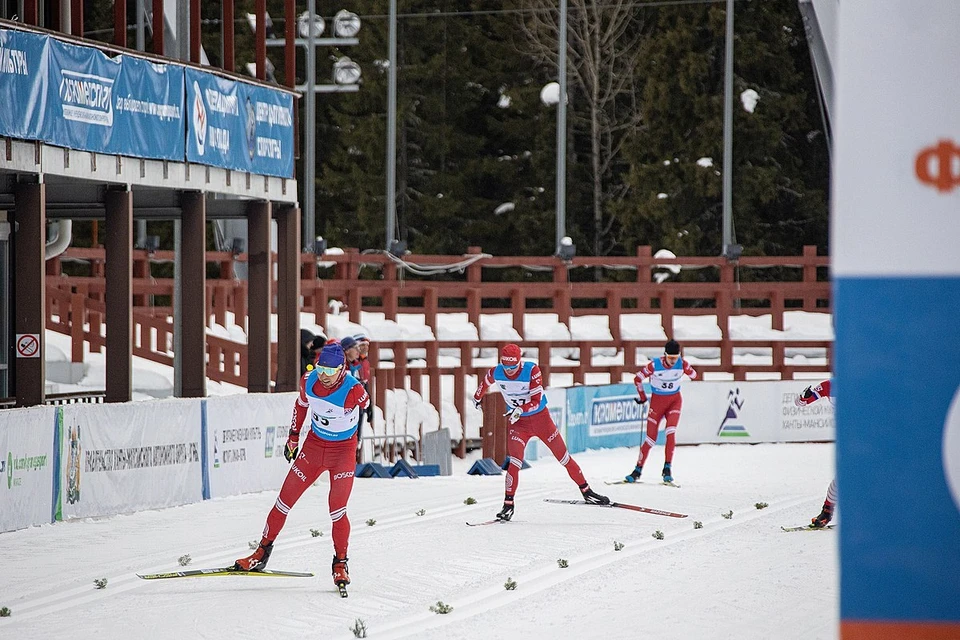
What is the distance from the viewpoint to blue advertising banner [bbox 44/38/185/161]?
15477 millimetres

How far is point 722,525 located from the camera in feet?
45.8

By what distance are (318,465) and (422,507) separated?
546 cm

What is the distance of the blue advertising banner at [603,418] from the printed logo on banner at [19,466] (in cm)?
1225

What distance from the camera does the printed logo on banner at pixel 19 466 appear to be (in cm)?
1293

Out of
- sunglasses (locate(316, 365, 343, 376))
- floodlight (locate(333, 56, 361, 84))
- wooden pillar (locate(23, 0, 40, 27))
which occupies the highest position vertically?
floodlight (locate(333, 56, 361, 84))

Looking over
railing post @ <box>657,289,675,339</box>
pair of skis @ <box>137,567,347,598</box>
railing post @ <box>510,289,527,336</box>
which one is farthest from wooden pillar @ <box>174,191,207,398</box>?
railing post @ <box>657,289,675,339</box>

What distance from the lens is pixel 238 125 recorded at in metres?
19.0

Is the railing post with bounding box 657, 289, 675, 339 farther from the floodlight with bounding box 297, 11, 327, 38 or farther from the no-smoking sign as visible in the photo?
the no-smoking sign

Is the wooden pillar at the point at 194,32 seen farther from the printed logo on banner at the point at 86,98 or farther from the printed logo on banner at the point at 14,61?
the printed logo on banner at the point at 14,61

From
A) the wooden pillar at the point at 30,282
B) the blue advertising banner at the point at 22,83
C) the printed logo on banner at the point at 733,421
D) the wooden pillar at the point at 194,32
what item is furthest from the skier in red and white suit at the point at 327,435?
the printed logo on banner at the point at 733,421

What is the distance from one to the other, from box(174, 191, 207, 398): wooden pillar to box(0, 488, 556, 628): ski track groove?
4807mm

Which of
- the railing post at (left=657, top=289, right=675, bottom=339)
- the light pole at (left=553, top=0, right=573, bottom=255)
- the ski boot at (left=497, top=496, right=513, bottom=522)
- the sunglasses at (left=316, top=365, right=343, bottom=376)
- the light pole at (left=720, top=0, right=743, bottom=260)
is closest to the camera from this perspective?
the sunglasses at (left=316, top=365, right=343, bottom=376)

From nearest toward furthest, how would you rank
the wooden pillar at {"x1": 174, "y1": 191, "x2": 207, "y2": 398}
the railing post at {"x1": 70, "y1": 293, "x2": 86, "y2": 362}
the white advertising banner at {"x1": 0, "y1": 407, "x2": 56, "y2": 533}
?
the white advertising banner at {"x1": 0, "y1": 407, "x2": 56, "y2": 533} → the wooden pillar at {"x1": 174, "y1": 191, "x2": 207, "y2": 398} → the railing post at {"x1": 70, "y1": 293, "x2": 86, "y2": 362}

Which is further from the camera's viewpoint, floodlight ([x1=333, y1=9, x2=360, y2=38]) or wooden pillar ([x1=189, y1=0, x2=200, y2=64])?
floodlight ([x1=333, y1=9, x2=360, y2=38])
